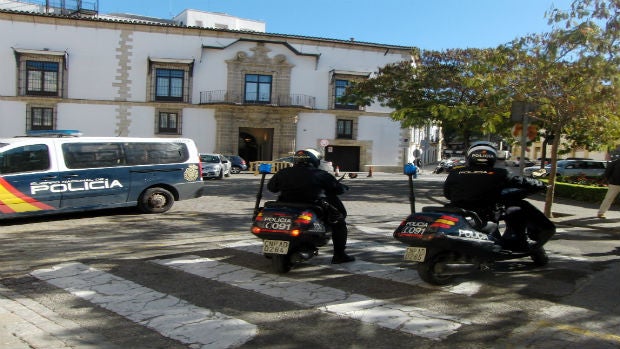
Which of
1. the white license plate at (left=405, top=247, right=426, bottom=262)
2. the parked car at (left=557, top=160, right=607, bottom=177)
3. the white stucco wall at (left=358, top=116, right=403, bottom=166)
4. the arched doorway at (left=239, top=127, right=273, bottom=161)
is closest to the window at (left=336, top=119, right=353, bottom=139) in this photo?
the white stucco wall at (left=358, top=116, right=403, bottom=166)

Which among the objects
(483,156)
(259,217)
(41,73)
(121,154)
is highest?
(41,73)

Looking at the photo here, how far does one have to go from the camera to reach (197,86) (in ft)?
127

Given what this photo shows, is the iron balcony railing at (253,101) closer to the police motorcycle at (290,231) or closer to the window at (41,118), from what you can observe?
the window at (41,118)

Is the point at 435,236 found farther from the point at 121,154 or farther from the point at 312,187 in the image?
the point at 121,154

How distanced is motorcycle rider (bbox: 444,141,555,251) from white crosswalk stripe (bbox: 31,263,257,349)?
9.91ft

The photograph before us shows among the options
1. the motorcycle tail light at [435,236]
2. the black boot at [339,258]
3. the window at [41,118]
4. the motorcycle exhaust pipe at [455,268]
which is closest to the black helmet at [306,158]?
the black boot at [339,258]

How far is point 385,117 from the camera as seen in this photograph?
4203cm

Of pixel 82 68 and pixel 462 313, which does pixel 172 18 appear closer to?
pixel 82 68

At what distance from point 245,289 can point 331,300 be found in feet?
3.16

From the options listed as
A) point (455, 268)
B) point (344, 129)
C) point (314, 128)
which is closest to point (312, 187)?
point (455, 268)

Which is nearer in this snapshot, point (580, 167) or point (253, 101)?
point (580, 167)

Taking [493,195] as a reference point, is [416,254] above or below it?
below

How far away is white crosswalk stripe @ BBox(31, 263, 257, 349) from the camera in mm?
4273

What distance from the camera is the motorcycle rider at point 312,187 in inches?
255
